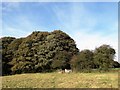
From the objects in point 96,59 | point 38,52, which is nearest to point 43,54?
point 38,52

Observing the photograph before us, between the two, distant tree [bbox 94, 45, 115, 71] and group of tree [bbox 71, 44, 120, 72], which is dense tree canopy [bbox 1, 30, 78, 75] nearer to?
group of tree [bbox 71, 44, 120, 72]

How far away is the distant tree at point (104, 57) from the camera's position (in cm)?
3766

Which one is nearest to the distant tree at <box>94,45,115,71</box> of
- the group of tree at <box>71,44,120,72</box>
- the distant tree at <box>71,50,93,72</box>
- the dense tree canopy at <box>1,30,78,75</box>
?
the group of tree at <box>71,44,120,72</box>

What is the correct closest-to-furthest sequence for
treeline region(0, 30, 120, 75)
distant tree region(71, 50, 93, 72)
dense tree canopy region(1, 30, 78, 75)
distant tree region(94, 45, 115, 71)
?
distant tree region(94, 45, 115, 71)
distant tree region(71, 50, 93, 72)
treeline region(0, 30, 120, 75)
dense tree canopy region(1, 30, 78, 75)

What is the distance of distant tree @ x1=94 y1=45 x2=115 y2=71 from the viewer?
37656 mm

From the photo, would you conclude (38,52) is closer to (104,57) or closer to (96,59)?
(96,59)

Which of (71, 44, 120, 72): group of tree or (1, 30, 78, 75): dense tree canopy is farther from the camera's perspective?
(1, 30, 78, 75): dense tree canopy

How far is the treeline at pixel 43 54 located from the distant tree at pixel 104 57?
29.9 inches

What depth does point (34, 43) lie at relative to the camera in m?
45.6

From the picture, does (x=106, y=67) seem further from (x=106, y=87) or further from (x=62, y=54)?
(x=106, y=87)

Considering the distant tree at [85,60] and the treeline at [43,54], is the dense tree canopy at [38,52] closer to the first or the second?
the treeline at [43,54]

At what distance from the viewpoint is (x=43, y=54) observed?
44.9 meters

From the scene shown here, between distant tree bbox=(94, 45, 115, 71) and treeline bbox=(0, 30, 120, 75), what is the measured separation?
76cm

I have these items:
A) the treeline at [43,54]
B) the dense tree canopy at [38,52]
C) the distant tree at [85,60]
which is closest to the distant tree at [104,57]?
the treeline at [43,54]
